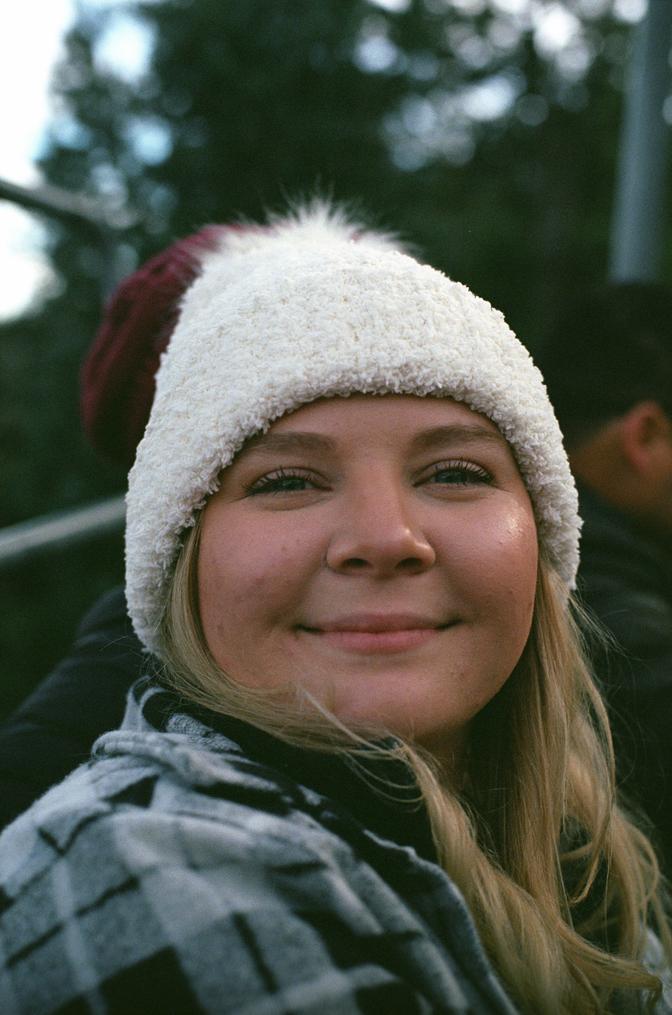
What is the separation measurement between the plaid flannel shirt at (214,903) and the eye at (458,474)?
0.46 meters

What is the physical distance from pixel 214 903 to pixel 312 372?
69cm

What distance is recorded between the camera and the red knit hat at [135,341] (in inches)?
76.4

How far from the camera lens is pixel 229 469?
135 centimetres

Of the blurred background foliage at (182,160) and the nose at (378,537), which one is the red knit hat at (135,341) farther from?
the nose at (378,537)

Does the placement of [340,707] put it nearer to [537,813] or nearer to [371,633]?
[371,633]

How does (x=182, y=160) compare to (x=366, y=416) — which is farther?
(x=182, y=160)

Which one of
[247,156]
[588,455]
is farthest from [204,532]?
[247,156]

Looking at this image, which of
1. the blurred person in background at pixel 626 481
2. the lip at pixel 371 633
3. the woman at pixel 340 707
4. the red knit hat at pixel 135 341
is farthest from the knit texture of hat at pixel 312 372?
the blurred person in background at pixel 626 481

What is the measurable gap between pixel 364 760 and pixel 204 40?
6.00 m

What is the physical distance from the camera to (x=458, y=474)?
1.35m

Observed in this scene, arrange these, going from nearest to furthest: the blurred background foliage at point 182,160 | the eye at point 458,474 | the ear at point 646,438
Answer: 1. the eye at point 458,474
2. the ear at point 646,438
3. the blurred background foliage at point 182,160

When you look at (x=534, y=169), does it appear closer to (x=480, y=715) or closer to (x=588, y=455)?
(x=588, y=455)

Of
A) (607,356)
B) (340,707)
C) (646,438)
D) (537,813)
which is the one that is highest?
(607,356)

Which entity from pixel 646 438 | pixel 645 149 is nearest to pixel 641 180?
pixel 645 149
